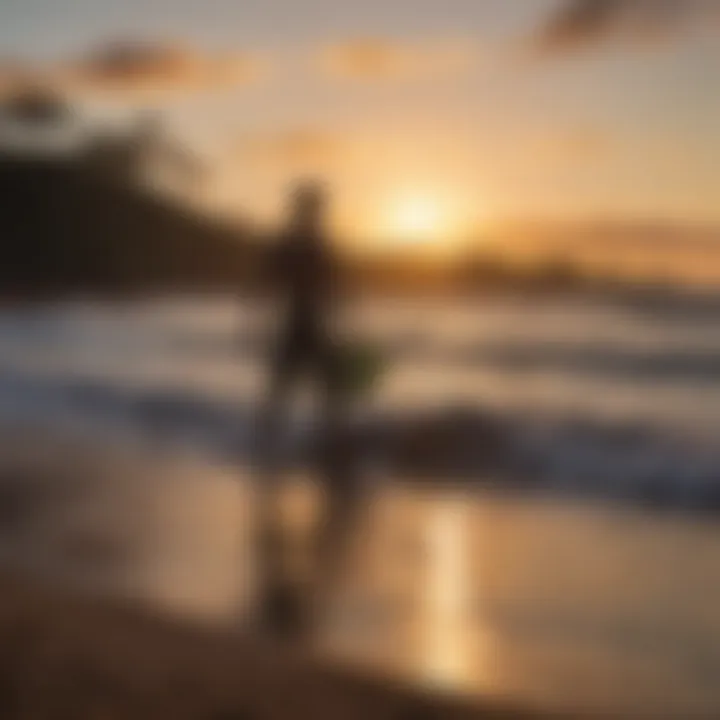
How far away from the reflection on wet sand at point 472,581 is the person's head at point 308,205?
0.91 feet

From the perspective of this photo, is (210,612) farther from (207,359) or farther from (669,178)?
(669,178)

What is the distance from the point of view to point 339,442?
1.15 m

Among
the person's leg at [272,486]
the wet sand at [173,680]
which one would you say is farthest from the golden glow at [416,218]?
the wet sand at [173,680]

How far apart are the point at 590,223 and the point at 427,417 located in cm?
25

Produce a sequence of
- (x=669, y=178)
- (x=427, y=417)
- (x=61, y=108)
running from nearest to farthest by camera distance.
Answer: (x=669, y=178) < (x=427, y=417) < (x=61, y=108)

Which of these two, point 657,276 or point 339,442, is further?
point 339,442

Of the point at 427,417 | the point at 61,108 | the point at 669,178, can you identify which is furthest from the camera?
the point at 61,108

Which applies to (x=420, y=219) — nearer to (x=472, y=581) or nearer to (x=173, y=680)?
(x=472, y=581)

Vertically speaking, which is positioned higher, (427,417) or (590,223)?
(590,223)

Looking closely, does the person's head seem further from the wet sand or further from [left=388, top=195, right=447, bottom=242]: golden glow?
the wet sand

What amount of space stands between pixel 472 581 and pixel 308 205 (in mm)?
435

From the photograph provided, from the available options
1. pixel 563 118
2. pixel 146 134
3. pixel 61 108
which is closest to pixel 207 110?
pixel 146 134

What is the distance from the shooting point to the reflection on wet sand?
42.3 inches

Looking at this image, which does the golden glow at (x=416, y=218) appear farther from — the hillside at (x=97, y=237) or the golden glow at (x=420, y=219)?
the hillside at (x=97, y=237)
